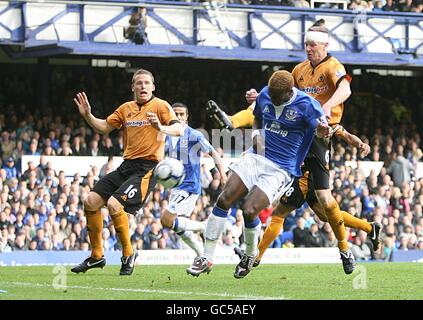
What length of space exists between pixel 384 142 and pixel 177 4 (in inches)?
262

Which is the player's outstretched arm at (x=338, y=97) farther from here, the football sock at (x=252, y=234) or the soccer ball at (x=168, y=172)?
the soccer ball at (x=168, y=172)

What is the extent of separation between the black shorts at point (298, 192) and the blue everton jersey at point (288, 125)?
1.20m

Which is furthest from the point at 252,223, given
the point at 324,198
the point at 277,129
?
the point at 324,198

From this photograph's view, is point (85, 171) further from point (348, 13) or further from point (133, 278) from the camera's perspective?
point (133, 278)

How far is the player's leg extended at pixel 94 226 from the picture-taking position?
1457 cm

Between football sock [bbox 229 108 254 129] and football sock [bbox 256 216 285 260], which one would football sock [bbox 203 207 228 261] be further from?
football sock [bbox 256 216 285 260]

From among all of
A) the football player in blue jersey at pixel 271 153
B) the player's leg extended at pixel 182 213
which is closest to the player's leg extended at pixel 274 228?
the football player in blue jersey at pixel 271 153

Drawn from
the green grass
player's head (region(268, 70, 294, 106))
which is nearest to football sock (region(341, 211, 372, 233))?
the green grass

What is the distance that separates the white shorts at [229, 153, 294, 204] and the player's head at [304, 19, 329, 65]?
6.01 feet

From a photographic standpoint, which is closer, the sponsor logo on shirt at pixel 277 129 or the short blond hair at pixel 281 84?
the short blond hair at pixel 281 84

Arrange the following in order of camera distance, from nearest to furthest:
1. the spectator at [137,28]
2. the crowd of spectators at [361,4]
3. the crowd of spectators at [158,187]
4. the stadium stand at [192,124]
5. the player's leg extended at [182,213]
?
the player's leg extended at [182,213] → the crowd of spectators at [158,187] → the stadium stand at [192,124] → the spectator at [137,28] → the crowd of spectators at [361,4]

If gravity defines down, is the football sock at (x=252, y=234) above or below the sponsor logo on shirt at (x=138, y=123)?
below

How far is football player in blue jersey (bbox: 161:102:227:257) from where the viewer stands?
16047 millimetres
